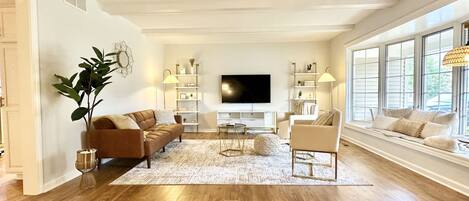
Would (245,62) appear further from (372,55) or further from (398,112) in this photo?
(398,112)

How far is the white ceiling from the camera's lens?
4.23m

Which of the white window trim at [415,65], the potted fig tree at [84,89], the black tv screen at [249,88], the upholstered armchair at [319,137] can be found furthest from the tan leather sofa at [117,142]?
the white window trim at [415,65]

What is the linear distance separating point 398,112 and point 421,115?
556mm

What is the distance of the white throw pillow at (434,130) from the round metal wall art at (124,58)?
5168 millimetres

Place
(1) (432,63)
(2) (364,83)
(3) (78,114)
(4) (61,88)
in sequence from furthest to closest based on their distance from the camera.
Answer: (2) (364,83), (1) (432,63), (3) (78,114), (4) (61,88)

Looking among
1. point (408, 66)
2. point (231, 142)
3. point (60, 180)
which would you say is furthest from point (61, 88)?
point (408, 66)

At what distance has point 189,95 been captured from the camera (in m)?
7.75

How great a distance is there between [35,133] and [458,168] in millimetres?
4839

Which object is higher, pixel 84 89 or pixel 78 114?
pixel 84 89

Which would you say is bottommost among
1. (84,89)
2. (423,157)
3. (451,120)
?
(423,157)

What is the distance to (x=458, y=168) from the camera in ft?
10.1

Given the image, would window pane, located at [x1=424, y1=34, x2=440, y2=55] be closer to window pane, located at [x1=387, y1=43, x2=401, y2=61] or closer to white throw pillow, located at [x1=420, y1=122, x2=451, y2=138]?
window pane, located at [x1=387, y1=43, x2=401, y2=61]

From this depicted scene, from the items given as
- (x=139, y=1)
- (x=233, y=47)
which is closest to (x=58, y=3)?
(x=139, y=1)

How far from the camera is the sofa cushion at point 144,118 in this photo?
16.3 feet
